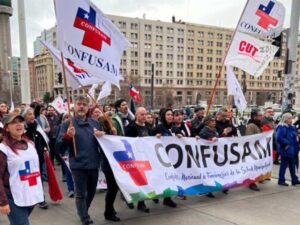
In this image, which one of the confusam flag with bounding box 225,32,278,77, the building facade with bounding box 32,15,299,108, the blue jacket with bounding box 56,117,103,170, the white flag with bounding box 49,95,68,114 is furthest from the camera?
the building facade with bounding box 32,15,299,108

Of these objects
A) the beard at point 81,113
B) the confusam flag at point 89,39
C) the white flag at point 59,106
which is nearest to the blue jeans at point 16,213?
the beard at point 81,113

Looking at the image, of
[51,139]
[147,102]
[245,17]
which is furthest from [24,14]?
[147,102]

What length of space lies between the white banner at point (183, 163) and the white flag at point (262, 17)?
2429 mm

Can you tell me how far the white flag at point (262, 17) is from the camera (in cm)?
709

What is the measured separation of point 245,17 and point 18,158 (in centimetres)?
581

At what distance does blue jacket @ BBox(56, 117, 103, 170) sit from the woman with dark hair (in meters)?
0.97

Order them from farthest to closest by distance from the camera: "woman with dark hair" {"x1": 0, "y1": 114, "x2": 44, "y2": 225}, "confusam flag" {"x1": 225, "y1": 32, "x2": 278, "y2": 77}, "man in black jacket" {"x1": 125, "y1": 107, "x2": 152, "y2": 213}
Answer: "confusam flag" {"x1": 225, "y1": 32, "x2": 278, "y2": 77} → "man in black jacket" {"x1": 125, "y1": 107, "x2": 152, "y2": 213} → "woman with dark hair" {"x1": 0, "y1": 114, "x2": 44, "y2": 225}

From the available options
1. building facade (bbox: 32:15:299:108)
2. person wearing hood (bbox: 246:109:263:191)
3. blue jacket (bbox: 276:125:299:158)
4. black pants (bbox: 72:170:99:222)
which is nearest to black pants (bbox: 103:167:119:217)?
Answer: black pants (bbox: 72:170:99:222)

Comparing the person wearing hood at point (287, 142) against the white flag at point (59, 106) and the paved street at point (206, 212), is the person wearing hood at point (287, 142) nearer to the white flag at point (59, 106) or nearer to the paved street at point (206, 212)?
the paved street at point (206, 212)

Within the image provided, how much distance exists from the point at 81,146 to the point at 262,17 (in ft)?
17.4

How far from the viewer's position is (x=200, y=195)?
20.4 ft

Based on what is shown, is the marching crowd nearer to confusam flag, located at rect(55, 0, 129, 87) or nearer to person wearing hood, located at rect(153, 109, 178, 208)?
person wearing hood, located at rect(153, 109, 178, 208)

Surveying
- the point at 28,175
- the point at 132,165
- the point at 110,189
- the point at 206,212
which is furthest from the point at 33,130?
the point at 206,212

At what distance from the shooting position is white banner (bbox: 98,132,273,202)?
482cm
